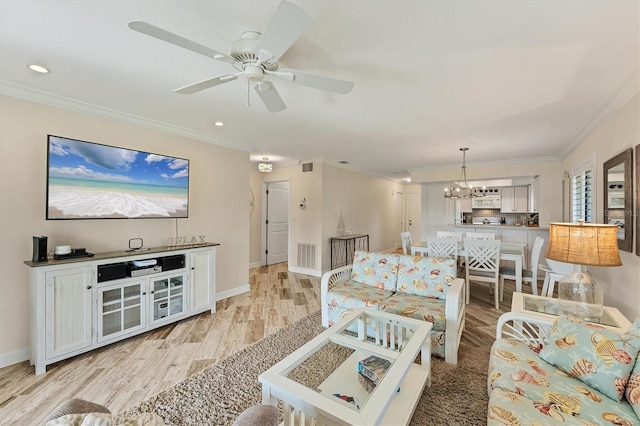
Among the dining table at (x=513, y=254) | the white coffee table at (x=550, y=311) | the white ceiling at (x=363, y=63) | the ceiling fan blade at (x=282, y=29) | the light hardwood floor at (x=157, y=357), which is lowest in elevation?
the light hardwood floor at (x=157, y=357)

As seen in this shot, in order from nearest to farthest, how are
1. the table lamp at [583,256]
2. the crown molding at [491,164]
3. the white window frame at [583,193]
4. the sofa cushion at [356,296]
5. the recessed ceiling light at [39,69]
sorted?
the table lamp at [583,256] < the recessed ceiling light at [39,69] < the sofa cushion at [356,296] < the white window frame at [583,193] < the crown molding at [491,164]

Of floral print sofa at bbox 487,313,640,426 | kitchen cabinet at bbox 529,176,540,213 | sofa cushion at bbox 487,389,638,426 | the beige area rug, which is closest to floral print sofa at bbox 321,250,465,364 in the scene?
the beige area rug

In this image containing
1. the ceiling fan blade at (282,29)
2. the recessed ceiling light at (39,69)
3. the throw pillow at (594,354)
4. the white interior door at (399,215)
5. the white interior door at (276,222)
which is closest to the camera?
the ceiling fan blade at (282,29)

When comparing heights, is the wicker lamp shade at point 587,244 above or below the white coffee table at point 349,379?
above

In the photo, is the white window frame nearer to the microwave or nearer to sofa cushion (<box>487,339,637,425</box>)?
sofa cushion (<box>487,339,637,425</box>)

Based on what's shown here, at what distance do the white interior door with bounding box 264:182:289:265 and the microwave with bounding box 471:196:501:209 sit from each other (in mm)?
5717

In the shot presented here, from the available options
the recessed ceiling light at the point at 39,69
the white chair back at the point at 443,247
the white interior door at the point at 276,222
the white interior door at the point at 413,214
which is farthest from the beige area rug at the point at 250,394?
the white interior door at the point at 413,214

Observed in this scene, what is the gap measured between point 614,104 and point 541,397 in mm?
2940

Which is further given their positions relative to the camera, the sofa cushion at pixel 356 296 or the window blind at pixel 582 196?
the window blind at pixel 582 196

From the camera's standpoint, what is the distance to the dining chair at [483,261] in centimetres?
363

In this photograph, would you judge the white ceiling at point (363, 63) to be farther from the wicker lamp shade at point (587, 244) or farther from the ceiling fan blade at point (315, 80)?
the wicker lamp shade at point (587, 244)

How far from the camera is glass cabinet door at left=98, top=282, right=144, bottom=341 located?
8.44ft

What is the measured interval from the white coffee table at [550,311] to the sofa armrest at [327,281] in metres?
1.70

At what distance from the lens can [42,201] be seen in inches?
99.3
